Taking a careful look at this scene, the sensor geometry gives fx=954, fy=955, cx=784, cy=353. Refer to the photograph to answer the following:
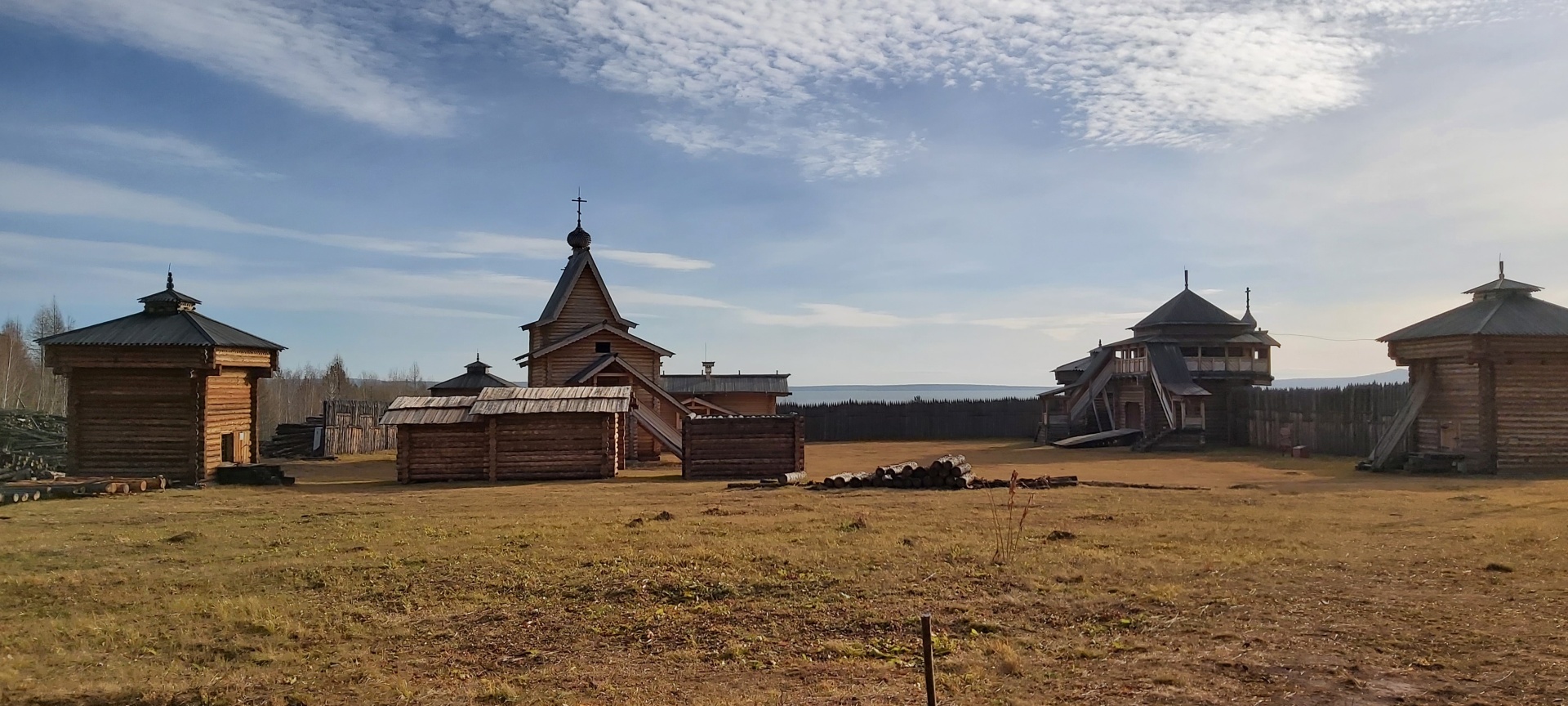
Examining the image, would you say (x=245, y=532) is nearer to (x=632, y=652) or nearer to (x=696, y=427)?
→ (x=632, y=652)

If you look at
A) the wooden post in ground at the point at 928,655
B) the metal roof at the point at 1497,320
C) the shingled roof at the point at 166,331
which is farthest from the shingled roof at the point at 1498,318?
the shingled roof at the point at 166,331

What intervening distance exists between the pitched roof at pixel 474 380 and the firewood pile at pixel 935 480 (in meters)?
25.7

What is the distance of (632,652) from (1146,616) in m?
5.20

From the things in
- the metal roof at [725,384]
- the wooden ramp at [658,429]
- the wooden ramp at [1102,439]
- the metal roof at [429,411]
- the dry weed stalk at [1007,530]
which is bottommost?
the dry weed stalk at [1007,530]

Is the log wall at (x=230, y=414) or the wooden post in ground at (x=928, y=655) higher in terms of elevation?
the log wall at (x=230, y=414)

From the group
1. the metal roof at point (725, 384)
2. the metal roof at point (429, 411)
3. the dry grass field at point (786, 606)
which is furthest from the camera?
the metal roof at point (725, 384)

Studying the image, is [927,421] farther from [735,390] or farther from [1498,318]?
[1498,318]

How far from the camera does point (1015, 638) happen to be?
29.8ft

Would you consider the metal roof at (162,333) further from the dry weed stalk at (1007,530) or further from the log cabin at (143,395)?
the dry weed stalk at (1007,530)

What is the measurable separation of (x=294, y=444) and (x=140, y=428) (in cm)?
1710

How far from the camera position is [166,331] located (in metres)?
26.7

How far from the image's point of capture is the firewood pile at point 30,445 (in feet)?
95.0

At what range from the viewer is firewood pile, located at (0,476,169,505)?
2170 cm

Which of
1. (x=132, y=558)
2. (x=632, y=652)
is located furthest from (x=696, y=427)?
(x=632, y=652)
